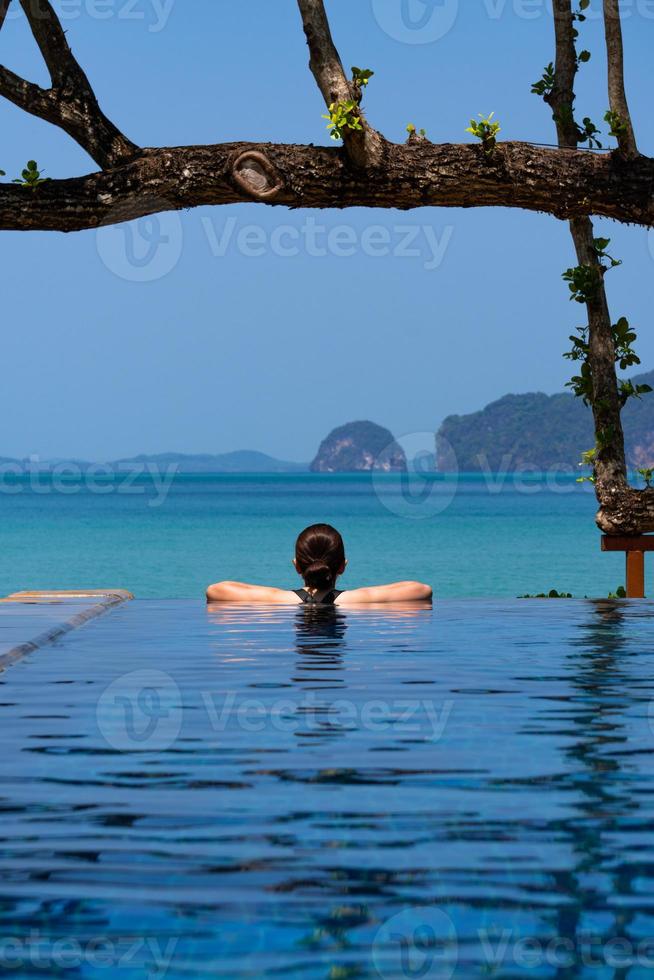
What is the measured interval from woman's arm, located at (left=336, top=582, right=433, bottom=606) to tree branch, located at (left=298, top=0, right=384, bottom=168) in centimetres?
420

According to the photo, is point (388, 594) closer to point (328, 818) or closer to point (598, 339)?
point (598, 339)

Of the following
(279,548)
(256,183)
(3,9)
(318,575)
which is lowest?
(279,548)

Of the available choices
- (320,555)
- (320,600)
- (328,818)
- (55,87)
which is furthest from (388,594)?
(328,818)

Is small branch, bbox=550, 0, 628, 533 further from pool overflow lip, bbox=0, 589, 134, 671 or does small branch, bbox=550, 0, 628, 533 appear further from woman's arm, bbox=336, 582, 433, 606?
pool overflow lip, bbox=0, 589, 134, 671

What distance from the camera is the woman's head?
1291cm

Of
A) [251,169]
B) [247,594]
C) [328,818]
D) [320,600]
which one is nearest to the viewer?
[328,818]

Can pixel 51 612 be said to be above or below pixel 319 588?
below

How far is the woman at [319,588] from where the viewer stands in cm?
1297

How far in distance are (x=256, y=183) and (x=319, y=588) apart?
12.7 feet

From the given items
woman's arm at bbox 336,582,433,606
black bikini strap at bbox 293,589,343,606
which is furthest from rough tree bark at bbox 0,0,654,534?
woman's arm at bbox 336,582,433,606

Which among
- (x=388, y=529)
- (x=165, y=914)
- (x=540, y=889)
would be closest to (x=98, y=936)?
(x=165, y=914)

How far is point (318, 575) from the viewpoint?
13.4 meters

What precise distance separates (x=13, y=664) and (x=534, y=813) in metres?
5.90

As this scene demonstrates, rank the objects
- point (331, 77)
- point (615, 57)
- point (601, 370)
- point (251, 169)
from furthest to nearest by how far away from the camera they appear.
→ point (601, 370) → point (615, 57) → point (251, 169) → point (331, 77)
